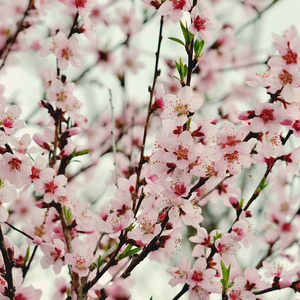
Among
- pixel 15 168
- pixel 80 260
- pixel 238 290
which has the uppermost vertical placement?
pixel 15 168

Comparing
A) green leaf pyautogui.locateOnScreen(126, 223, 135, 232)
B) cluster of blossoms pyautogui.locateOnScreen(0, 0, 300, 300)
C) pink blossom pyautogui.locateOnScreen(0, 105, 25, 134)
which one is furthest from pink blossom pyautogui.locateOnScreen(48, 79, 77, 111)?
green leaf pyautogui.locateOnScreen(126, 223, 135, 232)

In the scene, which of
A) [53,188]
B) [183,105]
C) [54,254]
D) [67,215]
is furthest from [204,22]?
[54,254]

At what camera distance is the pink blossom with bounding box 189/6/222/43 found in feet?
6.05

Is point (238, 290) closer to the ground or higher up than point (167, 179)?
closer to the ground

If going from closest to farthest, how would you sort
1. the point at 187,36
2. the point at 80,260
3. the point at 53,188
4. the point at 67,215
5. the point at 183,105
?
the point at 183,105 → the point at 187,36 → the point at 80,260 → the point at 53,188 → the point at 67,215

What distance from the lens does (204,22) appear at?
190 cm

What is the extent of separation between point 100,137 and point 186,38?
3760mm

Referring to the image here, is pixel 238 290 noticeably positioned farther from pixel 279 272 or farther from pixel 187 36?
pixel 187 36

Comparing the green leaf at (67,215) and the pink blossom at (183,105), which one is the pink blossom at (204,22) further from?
the green leaf at (67,215)

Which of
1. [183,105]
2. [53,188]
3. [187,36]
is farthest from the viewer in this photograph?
[53,188]

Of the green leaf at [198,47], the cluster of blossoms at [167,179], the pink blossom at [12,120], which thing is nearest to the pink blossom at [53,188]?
the cluster of blossoms at [167,179]

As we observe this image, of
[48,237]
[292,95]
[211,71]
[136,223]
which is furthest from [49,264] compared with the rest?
[211,71]

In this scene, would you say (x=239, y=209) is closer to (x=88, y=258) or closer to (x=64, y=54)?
(x=88, y=258)

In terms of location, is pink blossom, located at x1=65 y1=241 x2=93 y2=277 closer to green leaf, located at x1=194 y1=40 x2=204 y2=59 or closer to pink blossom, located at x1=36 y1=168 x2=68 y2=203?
pink blossom, located at x1=36 y1=168 x2=68 y2=203
